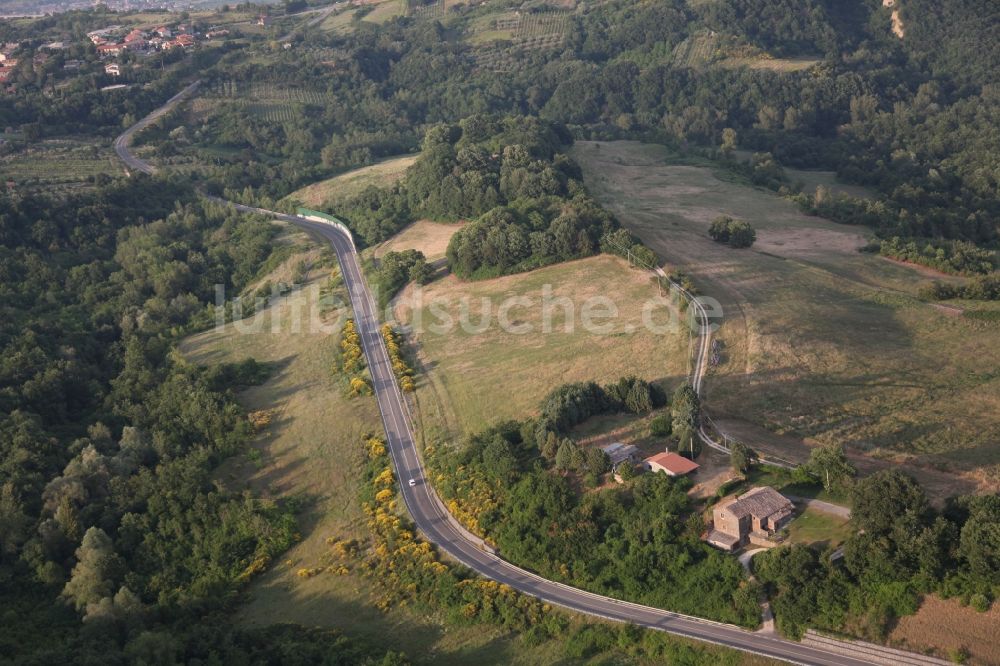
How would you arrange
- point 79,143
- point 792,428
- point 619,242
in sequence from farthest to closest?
point 79,143 → point 619,242 → point 792,428

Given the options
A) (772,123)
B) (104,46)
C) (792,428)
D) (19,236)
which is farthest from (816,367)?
(104,46)

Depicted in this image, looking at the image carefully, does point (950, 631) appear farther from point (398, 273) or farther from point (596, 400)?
point (398, 273)

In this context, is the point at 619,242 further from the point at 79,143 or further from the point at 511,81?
the point at 511,81

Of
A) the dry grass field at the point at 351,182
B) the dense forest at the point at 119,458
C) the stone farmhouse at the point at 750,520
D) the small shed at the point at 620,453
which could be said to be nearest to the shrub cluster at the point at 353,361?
the dense forest at the point at 119,458

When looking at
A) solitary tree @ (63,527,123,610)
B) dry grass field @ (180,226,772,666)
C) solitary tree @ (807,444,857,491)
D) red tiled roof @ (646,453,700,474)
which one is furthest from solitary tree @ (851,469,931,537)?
solitary tree @ (63,527,123,610)

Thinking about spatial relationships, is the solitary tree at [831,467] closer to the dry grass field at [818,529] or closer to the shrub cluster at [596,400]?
the dry grass field at [818,529]

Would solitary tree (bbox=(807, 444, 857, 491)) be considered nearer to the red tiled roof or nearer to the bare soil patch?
the red tiled roof
